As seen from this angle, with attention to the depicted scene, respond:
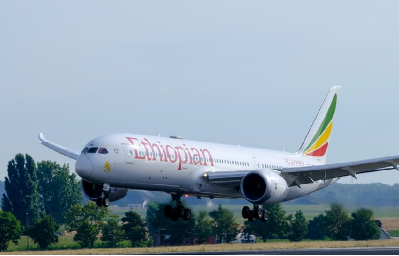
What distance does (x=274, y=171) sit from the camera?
61750mm

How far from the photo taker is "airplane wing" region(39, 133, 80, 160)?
6881 centimetres

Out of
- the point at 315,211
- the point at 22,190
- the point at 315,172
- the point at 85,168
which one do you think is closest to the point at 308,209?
the point at 315,211

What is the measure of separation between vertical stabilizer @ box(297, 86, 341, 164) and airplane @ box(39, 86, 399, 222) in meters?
3.11

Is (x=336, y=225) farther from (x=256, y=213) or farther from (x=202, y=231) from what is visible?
(x=256, y=213)

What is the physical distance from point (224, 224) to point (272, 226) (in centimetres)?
1189

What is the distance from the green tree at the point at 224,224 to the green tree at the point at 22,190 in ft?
138

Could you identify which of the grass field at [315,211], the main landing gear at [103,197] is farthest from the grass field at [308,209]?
the main landing gear at [103,197]

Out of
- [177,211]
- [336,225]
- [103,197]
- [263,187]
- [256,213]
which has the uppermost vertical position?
[336,225]

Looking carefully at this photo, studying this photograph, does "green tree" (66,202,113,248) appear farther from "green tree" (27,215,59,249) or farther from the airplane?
the airplane

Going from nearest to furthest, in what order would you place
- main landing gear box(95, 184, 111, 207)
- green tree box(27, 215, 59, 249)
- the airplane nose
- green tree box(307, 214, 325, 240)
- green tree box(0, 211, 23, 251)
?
the airplane nose < main landing gear box(95, 184, 111, 207) < green tree box(307, 214, 325, 240) < green tree box(27, 215, 59, 249) < green tree box(0, 211, 23, 251)

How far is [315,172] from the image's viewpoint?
208 feet

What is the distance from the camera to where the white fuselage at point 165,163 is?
53.8 m

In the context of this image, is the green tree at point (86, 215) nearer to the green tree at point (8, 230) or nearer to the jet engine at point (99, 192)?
the green tree at point (8, 230)

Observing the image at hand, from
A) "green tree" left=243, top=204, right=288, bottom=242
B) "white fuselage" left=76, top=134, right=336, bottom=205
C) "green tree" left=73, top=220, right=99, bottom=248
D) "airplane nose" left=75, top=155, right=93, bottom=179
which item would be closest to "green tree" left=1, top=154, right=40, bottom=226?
"green tree" left=73, top=220, right=99, bottom=248
